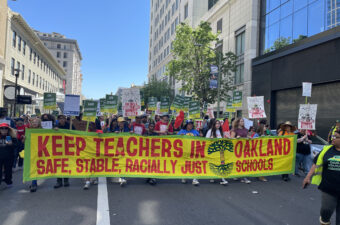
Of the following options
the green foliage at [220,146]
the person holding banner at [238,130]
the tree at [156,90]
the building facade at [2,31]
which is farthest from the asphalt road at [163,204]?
the tree at [156,90]

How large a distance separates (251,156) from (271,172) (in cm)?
75

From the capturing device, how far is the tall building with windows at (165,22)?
41.0 meters

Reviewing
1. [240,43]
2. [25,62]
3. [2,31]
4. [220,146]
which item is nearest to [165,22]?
[25,62]

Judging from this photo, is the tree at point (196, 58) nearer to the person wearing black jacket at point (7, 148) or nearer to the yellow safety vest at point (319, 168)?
the person wearing black jacket at point (7, 148)

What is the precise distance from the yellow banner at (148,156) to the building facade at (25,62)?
1673 cm

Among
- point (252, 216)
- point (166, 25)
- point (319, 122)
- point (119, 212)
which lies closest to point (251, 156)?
point (252, 216)

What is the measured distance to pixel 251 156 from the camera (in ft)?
23.6

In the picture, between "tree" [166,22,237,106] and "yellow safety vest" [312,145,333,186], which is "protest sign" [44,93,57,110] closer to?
"yellow safety vest" [312,145,333,186]

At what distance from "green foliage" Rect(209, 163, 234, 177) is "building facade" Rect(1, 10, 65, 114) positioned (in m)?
18.5

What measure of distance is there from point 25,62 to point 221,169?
3594 cm

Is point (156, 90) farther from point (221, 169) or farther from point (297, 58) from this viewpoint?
point (221, 169)

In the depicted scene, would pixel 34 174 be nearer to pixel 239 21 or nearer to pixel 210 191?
pixel 210 191

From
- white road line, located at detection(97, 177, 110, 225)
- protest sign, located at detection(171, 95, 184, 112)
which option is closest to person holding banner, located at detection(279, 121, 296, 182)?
white road line, located at detection(97, 177, 110, 225)

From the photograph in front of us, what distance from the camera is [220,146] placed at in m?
7.07
